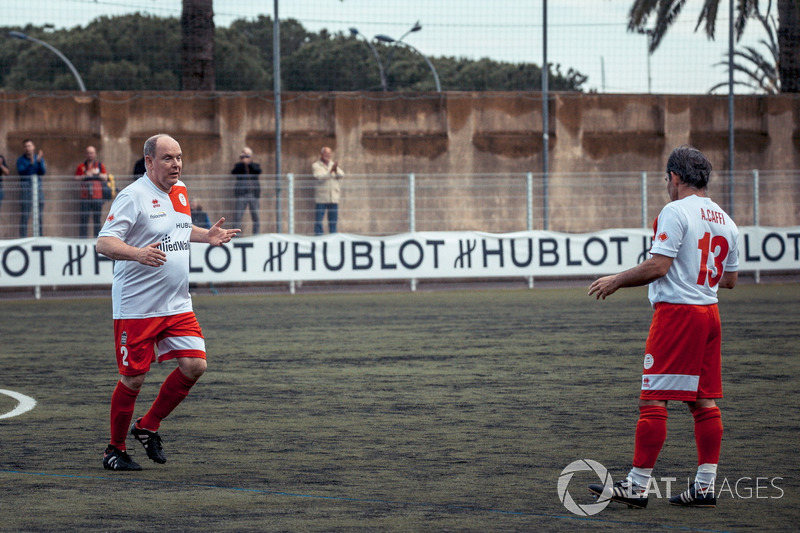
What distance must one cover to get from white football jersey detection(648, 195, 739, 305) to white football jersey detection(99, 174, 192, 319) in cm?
263

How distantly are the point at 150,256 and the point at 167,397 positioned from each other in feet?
2.87

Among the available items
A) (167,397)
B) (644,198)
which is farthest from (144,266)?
(644,198)

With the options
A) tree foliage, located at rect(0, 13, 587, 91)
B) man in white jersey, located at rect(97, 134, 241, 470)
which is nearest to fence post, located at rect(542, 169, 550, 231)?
tree foliage, located at rect(0, 13, 587, 91)

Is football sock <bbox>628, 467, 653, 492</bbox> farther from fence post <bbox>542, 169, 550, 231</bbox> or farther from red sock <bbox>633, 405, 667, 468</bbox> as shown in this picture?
fence post <bbox>542, 169, 550, 231</bbox>

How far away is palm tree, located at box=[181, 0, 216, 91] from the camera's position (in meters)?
23.6

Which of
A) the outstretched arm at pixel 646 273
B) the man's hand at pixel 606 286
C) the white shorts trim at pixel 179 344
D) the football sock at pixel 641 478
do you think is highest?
the outstretched arm at pixel 646 273

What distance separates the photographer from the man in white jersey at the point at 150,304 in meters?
6.50

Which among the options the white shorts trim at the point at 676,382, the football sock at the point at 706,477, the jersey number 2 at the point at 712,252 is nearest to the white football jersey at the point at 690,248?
the jersey number 2 at the point at 712,252

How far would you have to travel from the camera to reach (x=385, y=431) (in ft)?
24.5

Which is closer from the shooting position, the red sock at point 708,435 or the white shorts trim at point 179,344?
the red sock at point 708,435

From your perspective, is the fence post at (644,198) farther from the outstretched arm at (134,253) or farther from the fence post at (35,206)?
the outstretched arm at (134,253)

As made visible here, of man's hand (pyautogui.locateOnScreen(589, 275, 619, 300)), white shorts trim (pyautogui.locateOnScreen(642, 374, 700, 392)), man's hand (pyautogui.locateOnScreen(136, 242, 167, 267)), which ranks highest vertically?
man's hand (pyautogui.locateOnScreen(136, 242, 167, 267))

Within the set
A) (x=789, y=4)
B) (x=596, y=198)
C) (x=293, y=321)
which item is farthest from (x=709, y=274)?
(x=789, y=4)

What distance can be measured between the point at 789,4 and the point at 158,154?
72.0 ft
